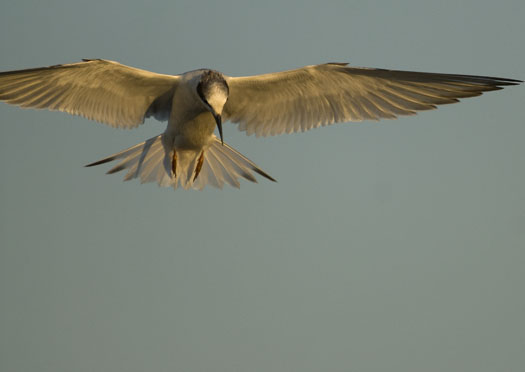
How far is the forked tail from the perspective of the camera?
7.74 m

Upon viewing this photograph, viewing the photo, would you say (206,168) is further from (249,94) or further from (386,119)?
(386,119)

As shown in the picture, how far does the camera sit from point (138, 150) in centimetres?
778

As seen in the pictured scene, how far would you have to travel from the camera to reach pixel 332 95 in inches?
296

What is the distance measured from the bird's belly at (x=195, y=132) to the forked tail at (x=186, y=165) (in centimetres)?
17

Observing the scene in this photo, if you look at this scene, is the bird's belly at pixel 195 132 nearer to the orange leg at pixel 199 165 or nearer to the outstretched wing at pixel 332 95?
the orange leg at pixel 199 165

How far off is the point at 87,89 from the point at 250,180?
2.39 m

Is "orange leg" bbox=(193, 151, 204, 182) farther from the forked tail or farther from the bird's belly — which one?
the bird's belly

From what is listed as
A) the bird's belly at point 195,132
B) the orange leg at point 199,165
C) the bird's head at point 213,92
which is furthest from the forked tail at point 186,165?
the bird's head at point 213,92

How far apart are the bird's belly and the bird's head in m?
0.55

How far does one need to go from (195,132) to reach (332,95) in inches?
71.2

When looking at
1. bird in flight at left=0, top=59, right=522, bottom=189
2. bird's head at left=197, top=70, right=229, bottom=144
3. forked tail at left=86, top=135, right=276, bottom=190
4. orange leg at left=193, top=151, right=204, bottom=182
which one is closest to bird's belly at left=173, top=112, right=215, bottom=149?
bird in flight at left=0, top=59, right=522, bottom=189

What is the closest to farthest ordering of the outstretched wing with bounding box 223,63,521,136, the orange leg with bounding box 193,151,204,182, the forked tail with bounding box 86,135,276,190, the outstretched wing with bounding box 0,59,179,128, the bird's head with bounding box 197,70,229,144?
the bird's head with bounding box 197,70,229,144
the outstretched wing with bounding box 223,63,521,136
the outstretched wing with bounding box 0,59,179,128
the forked tail with bounding box 86,135,276,190
the orange leg with bounding box 193,151,204,182

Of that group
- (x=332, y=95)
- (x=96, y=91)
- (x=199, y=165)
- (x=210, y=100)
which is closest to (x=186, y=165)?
(x=199, y=165)

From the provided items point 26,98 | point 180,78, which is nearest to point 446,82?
point 180,78
